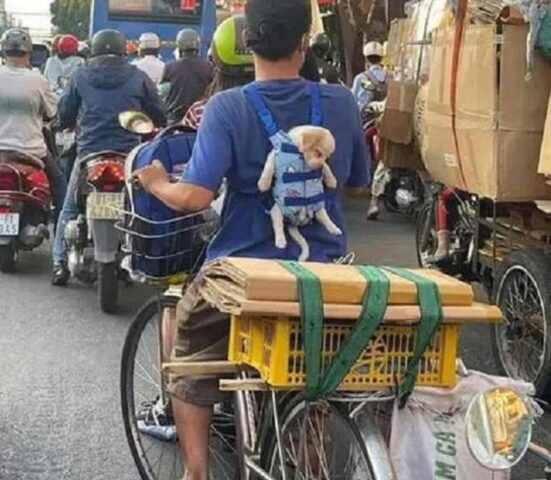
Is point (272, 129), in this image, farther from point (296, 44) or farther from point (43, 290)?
point (43, 290)

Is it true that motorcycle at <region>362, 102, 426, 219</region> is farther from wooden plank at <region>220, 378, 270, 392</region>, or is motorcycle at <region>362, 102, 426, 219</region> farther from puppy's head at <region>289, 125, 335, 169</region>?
wooden plank at <region>220, 378, 270, 392</region>

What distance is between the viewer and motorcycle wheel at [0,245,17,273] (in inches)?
336

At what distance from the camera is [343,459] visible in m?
2.95

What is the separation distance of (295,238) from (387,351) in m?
0.66

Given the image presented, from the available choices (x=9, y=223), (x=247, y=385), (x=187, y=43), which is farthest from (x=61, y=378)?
(x=187, y=43)

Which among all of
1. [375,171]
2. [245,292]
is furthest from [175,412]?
[375,171]

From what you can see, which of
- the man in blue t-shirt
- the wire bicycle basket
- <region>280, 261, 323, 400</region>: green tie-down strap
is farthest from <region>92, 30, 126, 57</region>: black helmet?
<region>280, 261, 323, 400</region>: green tie-down strap

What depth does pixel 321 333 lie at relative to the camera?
2.71 metres

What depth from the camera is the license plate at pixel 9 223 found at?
8250 millimetres

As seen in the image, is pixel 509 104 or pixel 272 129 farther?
pixel 509 104

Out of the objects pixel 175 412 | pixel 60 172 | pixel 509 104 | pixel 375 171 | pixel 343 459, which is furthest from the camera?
pixel 375 171

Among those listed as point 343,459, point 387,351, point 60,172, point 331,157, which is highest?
point 331,157

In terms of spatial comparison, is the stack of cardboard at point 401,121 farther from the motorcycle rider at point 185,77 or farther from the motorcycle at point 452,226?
the motorcycle rider at point 185,77

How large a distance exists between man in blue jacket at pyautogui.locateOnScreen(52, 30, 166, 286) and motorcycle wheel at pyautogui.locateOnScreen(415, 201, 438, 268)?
2.12m
